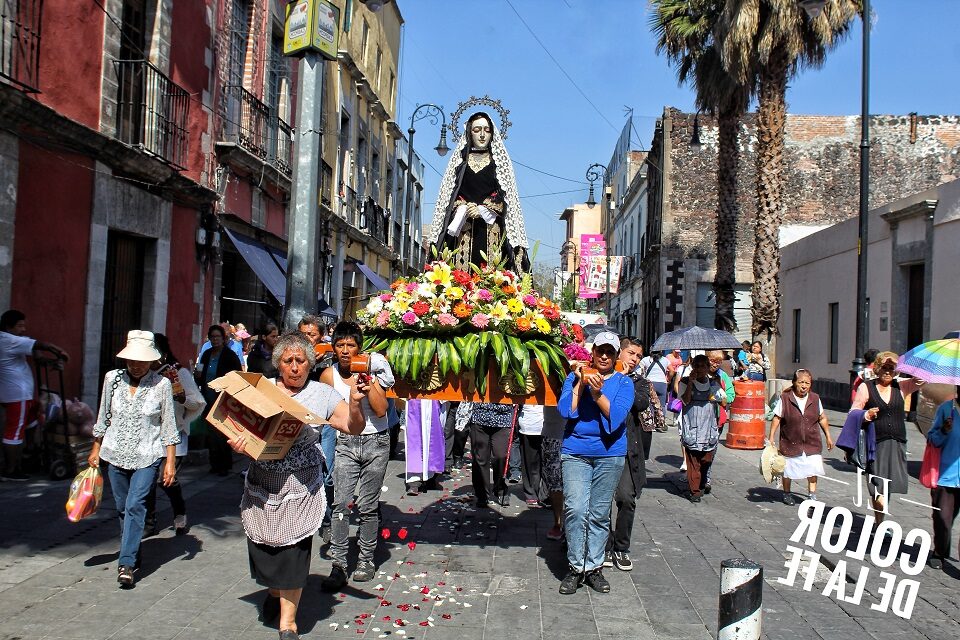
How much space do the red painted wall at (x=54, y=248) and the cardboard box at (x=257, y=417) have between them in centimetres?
648

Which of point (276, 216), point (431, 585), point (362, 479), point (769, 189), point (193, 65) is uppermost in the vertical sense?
point (193, 65)

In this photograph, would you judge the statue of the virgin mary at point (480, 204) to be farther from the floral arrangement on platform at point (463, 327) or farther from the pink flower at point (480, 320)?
the pink flower at point (480, 320)

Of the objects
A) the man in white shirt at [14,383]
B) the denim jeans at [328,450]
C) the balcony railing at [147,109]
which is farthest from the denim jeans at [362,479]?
the balcony railing at [147,109]

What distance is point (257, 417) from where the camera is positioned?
14.9 feet

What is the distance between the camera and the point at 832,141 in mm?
32688

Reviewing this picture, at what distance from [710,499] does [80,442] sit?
7100 millimetres

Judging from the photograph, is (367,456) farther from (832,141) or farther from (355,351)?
(832,141)

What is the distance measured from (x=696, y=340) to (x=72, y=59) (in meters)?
8.75

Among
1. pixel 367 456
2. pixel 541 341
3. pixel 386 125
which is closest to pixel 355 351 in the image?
pixel 367 456

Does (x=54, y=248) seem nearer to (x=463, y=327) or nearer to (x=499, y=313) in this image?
(x=463, y=327)

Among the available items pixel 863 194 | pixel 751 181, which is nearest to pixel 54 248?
pixel 863 194

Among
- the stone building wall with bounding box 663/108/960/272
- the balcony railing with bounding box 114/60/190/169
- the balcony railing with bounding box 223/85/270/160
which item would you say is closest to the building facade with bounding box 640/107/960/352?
the stone building wall with bounding box 663/108/960/272

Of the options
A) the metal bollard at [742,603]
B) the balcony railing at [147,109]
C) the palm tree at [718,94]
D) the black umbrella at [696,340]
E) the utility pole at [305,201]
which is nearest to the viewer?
the metal bollard at [742,603]

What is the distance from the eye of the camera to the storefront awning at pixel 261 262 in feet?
50.8
